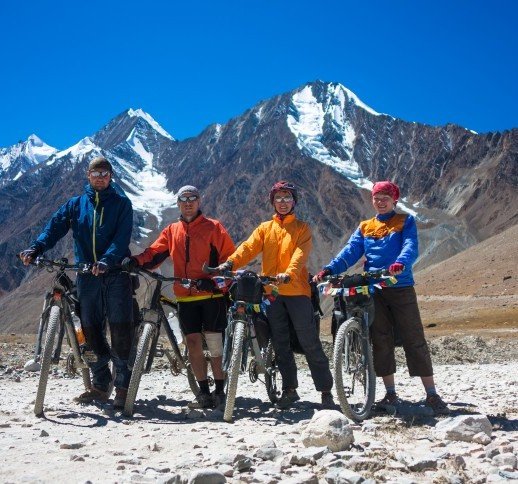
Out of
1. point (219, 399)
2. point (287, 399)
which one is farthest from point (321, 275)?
point (219, 399)

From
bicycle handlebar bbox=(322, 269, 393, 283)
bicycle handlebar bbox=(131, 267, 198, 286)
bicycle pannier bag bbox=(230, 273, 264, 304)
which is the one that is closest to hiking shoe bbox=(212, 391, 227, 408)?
bicycle pannier bag bbox=(230, 273, 264, 304)

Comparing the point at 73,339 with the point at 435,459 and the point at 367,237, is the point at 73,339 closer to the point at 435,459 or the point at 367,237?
the point at 367,237

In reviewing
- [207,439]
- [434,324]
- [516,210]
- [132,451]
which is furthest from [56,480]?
[516,210]

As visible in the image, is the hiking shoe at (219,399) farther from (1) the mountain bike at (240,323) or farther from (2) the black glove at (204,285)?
(2) the black glove at (204,285)

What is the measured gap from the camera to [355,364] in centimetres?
711

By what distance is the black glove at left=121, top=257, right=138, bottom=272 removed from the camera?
7.50m

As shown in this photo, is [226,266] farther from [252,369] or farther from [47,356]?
[47,356]

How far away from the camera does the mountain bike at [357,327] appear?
272 inches

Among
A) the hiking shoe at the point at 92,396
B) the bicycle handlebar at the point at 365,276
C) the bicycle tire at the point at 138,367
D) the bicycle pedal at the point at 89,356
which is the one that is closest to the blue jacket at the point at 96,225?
the bicycle tire at the point at 138,367

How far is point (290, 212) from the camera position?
307 inches

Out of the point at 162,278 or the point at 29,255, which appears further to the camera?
the point at 29,255

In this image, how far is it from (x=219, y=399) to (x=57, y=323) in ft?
6.96

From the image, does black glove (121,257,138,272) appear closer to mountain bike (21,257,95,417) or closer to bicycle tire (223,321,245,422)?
mountain bike (21,257,95,417)

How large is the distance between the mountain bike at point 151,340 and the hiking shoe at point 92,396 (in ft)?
2.73
